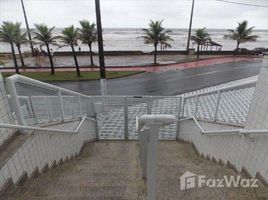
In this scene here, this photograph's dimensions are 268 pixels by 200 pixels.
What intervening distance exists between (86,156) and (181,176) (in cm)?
319

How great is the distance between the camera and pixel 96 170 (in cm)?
439

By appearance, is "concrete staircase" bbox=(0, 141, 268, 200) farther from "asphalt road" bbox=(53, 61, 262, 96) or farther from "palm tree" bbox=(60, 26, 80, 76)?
"palm tree" bbox=(60, 26, 80, 76)

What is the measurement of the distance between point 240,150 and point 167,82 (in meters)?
13.5

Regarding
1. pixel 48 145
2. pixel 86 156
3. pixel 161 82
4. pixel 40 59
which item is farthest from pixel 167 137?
pixel 40 59

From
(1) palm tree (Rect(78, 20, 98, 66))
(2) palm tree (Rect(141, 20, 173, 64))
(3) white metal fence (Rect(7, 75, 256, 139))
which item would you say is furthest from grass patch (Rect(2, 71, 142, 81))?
(3) white metal fence (Rect(7, 75, 256, 139))

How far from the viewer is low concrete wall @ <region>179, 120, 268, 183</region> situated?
10.5ft

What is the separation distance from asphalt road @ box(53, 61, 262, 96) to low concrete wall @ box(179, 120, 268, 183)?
30.3 feet

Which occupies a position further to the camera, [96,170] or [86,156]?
[86,156]

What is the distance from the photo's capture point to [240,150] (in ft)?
12.4

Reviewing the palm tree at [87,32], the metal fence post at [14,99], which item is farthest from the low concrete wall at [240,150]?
the palm tree at [87,32]

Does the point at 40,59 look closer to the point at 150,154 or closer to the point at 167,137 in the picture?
the point at 167,137

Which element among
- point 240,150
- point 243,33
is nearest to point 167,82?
point 240,150

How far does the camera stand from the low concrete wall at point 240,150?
3188 mm

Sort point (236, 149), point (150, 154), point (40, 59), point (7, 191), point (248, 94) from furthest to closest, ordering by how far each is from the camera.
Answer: point (40, 59) < point (248, 94) < point (236, 149) < point (7, 191) < point (150, 154)
